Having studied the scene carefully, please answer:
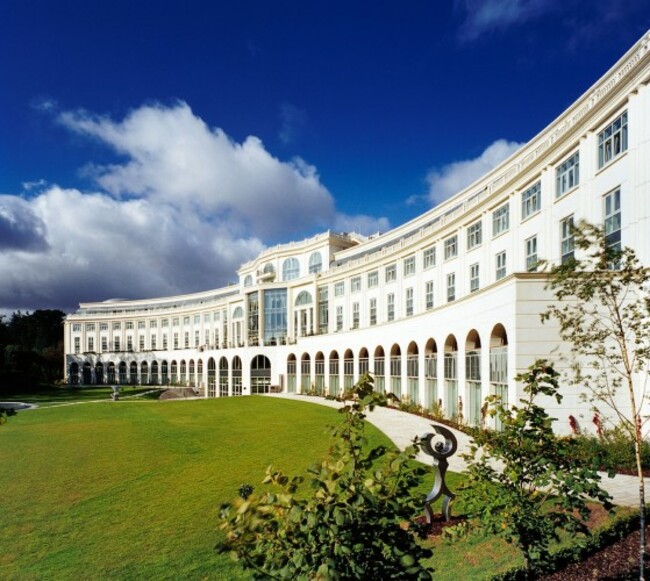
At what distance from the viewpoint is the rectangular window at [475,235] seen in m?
32.7

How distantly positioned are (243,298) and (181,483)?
5539cm

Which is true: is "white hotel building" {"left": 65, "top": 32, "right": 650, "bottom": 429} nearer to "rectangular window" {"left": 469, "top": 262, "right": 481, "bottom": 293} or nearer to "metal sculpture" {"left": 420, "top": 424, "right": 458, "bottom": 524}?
"rectangular window" {"left": 469, "top": 262, "right": 481, "bottom": 293}

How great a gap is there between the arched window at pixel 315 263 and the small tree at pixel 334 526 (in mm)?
57459

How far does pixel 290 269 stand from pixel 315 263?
17.2 feet

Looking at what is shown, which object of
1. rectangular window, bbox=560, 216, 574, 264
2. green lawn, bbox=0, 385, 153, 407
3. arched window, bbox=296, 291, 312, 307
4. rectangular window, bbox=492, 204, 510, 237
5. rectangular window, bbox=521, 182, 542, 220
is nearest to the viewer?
rectangular window, bbox=560, 216, 574, 264

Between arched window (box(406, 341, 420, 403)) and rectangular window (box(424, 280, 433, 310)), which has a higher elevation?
rectangular window (box(424, 280, 433, 310))

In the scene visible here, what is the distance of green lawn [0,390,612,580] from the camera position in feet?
30.0

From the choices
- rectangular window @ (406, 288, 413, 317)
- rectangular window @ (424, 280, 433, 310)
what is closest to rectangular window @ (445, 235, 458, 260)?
rectangular window @ (424, 280, 433, 310)

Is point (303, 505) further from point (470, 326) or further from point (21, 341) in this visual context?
point (21, 341)

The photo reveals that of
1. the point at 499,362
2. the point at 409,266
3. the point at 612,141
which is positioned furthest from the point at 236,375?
the point at 612,141

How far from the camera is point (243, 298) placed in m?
69.3

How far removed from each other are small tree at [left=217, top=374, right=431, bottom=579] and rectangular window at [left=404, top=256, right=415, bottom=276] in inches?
1520

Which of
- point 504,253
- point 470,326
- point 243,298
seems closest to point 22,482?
point 470,326

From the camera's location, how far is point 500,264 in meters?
30.3
